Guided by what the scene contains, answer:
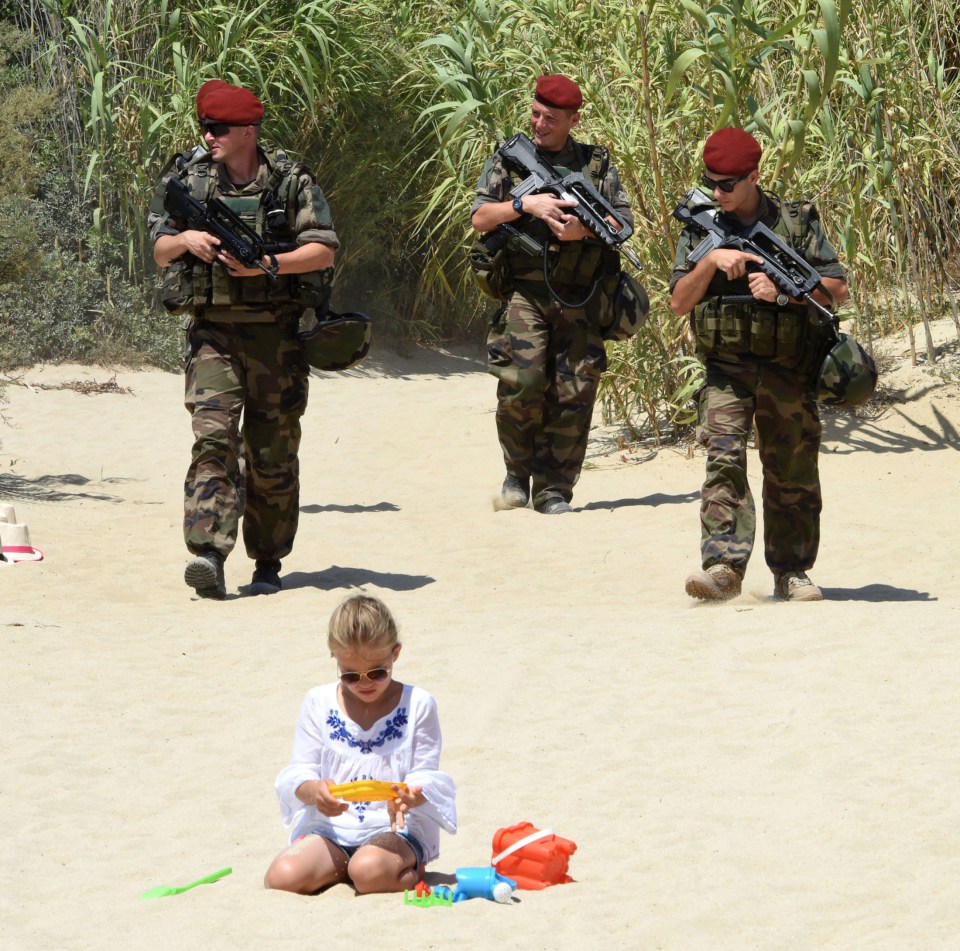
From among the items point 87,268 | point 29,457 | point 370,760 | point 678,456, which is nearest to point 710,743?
point 370,760

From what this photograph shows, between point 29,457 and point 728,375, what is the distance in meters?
5.04

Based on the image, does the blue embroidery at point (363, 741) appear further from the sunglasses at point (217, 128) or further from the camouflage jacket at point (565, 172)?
the camouflage jacket at point (565, 172)

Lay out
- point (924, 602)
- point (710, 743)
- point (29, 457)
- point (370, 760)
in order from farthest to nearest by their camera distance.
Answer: point (29, 457), point (924, 602), point (710, 743), point (370, 760)

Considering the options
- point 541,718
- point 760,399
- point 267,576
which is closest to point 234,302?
point 267,576

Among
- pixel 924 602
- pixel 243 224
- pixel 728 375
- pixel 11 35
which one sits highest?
pixel 11 35

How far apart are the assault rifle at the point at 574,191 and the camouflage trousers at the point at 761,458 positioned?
1.53 meters

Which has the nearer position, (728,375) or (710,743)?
(710,743)

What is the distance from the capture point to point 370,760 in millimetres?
3205

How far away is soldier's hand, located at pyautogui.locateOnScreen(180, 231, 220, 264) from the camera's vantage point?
529cm

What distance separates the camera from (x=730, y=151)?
5078 mm

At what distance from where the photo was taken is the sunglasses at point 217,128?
5.38 meters

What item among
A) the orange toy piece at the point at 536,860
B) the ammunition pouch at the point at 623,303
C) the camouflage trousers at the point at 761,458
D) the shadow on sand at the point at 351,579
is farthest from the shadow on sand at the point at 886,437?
the orange toy piece at the point at 536,860

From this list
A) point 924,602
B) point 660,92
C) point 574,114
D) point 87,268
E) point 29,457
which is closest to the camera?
point 924,602

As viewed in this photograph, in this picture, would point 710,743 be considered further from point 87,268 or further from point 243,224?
point 87,268
